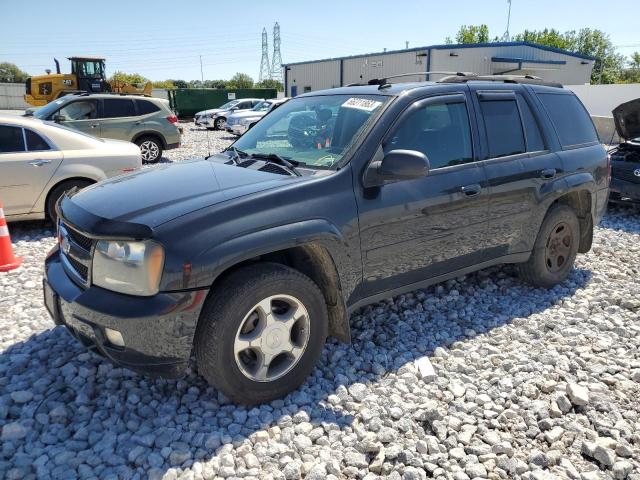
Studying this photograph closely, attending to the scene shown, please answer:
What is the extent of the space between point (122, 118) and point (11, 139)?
599 cm

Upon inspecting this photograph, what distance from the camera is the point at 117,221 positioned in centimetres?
266

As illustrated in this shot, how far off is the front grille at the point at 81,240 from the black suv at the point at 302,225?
2 centimetres

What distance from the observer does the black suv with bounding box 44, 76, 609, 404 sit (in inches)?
102

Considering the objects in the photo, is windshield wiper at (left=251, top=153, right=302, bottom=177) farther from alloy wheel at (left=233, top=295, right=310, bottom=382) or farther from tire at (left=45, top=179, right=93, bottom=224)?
tire at (left=45, top=179, right=93, bottom=224)

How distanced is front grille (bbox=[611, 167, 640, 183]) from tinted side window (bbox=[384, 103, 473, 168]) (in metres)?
5.21

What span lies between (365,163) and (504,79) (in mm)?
2030

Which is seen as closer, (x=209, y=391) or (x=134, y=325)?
(x=134, y=325)

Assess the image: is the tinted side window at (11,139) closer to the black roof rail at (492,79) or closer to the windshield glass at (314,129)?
the windshield glass at (314,129)

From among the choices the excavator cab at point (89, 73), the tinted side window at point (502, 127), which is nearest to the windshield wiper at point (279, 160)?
the tinted side window at point (502, 127)

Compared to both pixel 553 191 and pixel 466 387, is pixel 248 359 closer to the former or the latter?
pixel 466 387

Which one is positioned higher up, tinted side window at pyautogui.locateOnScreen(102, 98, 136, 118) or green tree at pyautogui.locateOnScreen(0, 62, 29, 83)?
green tree at pyautogui.locateOnScreen(0, 62, 29, 83)

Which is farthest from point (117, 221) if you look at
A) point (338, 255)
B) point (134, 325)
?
point (338, 255)

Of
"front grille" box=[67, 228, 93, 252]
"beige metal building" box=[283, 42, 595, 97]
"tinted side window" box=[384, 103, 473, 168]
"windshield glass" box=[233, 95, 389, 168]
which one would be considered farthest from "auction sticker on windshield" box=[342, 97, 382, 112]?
"beige metal building" box=[283, 42, 595, 97]

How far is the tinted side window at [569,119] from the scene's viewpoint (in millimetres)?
4582
